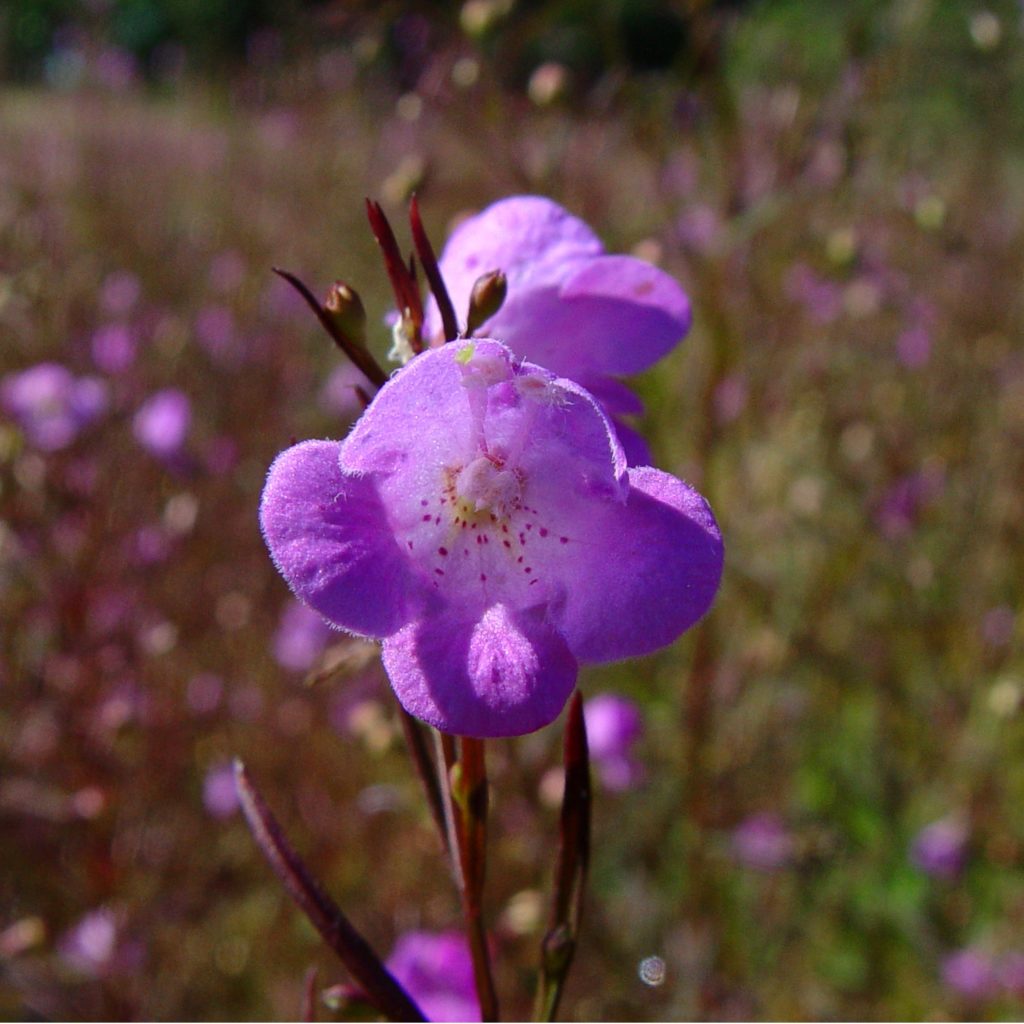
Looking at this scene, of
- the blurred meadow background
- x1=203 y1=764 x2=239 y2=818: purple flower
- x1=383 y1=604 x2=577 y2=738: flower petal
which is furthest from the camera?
x1=203 y1=764 x2=239 y2=818: purple flower

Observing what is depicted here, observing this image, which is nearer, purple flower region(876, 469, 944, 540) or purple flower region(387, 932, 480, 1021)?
purple flower region(387, 932, 480, 1021)

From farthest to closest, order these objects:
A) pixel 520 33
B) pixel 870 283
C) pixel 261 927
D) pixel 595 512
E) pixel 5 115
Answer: pixel 5 115 < pixel 870 283 < pixel 261 927 < pixel 520 33 < pixel 595 512

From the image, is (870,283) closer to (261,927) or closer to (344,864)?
(344,864)

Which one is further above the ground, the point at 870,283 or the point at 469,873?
the point at 469,873

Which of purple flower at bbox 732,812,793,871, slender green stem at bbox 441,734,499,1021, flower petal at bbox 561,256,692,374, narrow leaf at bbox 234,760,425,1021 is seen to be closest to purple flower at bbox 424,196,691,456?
flower petal at bbox 561,256,692,374

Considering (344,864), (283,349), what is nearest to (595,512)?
(344,864)

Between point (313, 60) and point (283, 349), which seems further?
point (313, 60)

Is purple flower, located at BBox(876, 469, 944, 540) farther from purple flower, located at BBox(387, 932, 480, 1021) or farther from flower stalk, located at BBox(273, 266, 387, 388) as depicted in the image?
flower stalk, located at BBox(273, 266, 387, 388)
